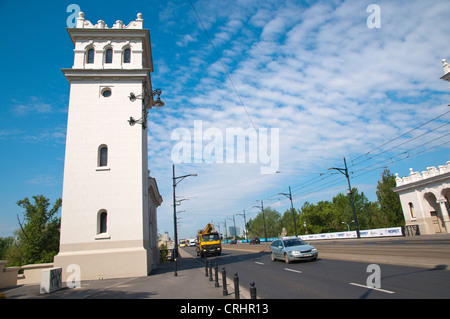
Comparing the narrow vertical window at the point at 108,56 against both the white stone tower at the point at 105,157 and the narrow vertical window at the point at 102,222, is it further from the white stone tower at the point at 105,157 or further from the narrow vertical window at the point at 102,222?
the narrow vertical window at the point at 102,222

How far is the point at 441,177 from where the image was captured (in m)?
39.2

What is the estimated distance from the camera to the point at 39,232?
36.2 meters

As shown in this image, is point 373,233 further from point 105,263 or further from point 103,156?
point 103,156

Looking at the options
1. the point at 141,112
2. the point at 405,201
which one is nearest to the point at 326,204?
the point at 405,201

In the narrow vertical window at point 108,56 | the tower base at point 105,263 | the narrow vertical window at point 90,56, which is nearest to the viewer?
the tower base at point 105,263

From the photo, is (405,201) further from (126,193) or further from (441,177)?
(126,193)

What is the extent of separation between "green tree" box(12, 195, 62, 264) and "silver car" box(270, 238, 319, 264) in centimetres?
2915

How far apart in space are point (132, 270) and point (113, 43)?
52.8 ft

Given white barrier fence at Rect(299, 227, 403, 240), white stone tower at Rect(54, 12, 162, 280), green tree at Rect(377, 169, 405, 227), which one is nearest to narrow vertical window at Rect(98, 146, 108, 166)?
white stone tower at Rect(54, 12, 162, 280)

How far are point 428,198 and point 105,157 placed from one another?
46.3 metres

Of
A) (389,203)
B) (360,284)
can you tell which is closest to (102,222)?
(360,284)

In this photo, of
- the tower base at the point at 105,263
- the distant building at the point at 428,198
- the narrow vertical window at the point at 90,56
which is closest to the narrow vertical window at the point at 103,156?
Answer: the tower base at the point at 105,263

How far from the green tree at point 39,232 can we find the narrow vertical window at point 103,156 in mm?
22596

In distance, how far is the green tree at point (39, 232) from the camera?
35188 mm
